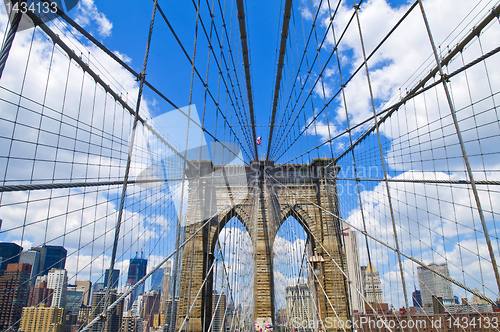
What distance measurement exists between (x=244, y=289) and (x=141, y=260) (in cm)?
668

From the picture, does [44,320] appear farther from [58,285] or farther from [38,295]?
[38,295]

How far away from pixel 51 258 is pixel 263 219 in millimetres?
9758

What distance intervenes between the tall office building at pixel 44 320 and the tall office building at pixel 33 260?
1.92ft

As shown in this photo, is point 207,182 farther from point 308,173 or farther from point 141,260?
point 141,260

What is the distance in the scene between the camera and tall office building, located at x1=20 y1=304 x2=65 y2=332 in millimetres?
3180

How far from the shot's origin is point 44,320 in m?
3.61

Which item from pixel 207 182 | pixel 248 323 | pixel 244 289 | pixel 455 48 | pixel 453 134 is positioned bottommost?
pixel 248 323

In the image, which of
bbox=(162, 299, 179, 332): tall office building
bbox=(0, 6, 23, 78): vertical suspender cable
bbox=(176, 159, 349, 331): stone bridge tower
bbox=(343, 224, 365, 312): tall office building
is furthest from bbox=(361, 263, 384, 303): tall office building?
bbox=(0, 6, 23, 78): vertical suspender cable

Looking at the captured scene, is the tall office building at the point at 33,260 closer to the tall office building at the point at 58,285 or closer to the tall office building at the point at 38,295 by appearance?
the tall office building at the point at 38,295

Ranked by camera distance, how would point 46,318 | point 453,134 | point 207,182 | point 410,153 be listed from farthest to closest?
1. point 207,182
2. point 410,153
3. point 453,134
4. point 46,318

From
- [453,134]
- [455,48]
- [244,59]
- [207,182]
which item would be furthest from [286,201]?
[455,48]

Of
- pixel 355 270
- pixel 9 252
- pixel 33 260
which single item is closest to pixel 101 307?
pixel 33 260

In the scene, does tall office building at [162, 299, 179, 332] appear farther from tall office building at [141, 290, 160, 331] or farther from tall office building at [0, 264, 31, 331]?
tall office building at [0, 264, 31, 331]

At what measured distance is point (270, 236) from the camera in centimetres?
1185
